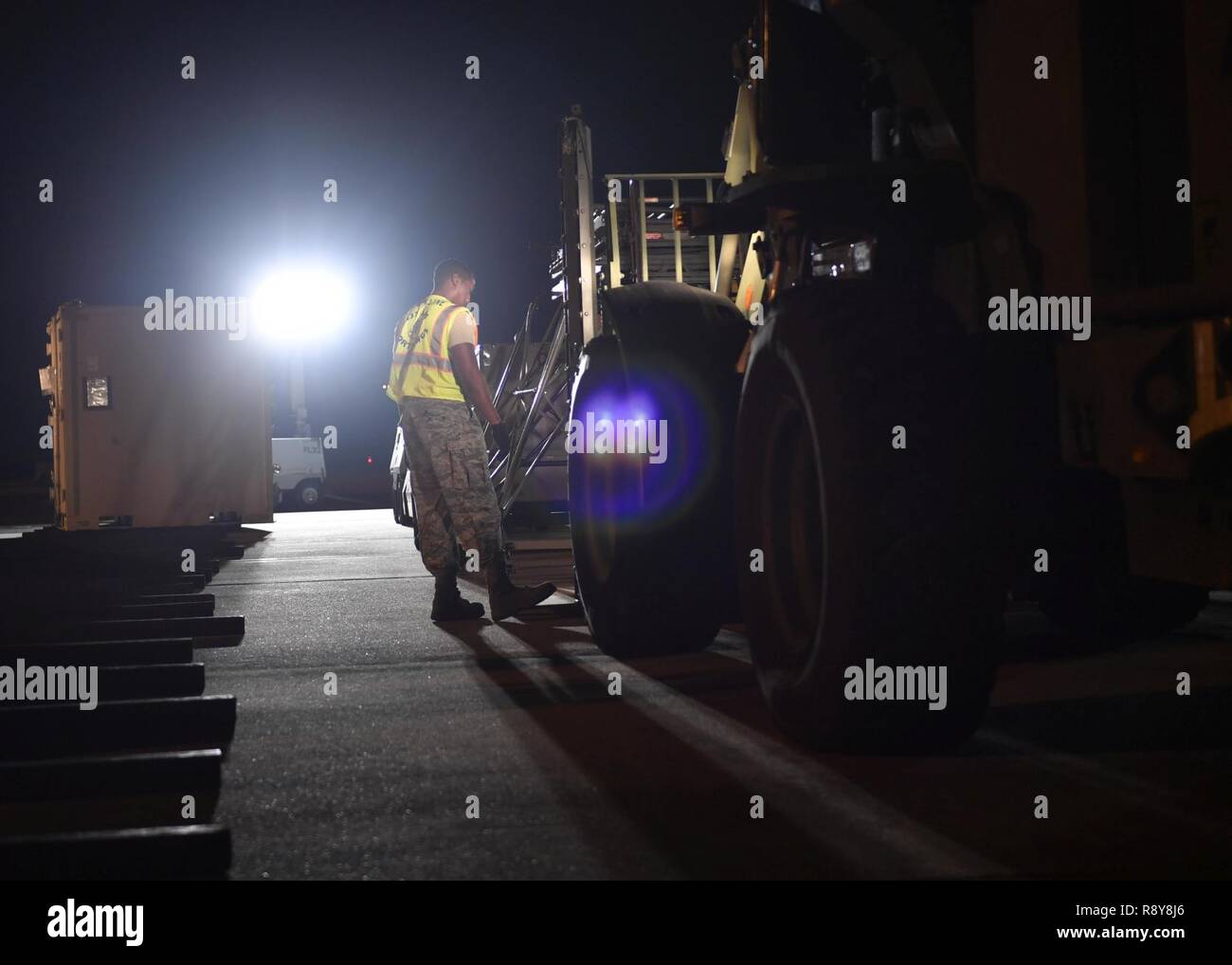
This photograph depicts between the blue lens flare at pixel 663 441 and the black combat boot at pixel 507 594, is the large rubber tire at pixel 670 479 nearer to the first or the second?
the blue lens flare at pixel 663 441

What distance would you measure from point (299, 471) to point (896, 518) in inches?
1193

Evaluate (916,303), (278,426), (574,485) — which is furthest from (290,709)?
(278,426)

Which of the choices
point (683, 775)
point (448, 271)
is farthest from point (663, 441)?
point (448, 271)

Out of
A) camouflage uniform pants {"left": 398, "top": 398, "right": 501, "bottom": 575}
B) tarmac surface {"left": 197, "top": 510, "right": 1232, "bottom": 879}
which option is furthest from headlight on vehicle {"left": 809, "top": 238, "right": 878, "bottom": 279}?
camouflage uniform pants {"left": 398, "top": 398, "right": 501, "bottom": 575}

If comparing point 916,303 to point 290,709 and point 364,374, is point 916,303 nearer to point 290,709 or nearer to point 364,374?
point 290,709

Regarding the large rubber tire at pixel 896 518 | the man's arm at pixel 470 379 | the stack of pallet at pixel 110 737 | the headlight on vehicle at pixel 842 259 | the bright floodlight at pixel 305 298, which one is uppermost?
the bright floodlight at pixel 305 298

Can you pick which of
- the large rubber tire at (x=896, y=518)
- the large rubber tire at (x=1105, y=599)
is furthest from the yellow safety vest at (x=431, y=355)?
the large rubber tire at (x=896, y=518)

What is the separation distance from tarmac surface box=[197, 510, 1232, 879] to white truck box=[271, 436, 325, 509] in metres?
26.4

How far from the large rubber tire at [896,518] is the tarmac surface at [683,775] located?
191mm

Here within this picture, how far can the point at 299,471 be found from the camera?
109ft

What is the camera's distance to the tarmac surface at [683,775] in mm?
3262

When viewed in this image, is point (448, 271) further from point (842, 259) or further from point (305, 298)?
point (305, 298)
